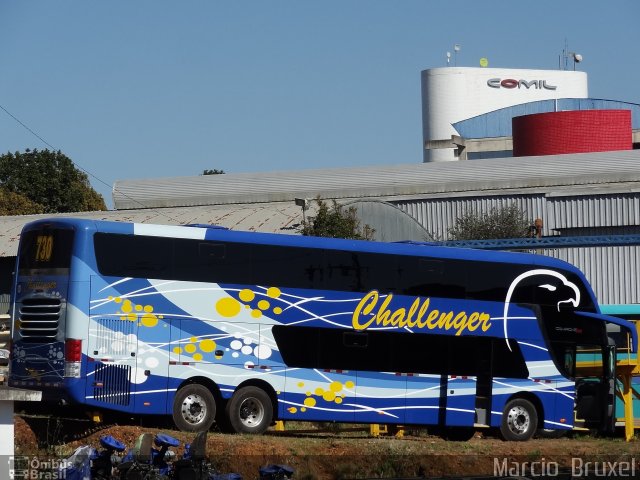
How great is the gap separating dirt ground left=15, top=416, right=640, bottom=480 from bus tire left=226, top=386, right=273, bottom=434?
1.86 feet

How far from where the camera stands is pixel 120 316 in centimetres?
2155

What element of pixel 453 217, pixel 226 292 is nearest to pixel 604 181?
pixel 453 217

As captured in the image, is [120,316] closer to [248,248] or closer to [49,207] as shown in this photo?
[248,248]

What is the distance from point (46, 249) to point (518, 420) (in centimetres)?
1083

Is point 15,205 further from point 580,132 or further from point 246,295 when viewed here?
point 246,295

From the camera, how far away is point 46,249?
21.5 meters

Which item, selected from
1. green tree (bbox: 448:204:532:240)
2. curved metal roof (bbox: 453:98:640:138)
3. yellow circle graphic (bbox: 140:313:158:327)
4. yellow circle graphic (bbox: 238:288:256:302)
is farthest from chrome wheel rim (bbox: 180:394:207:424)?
curved metal roof (bbox: 453:98:640:138)

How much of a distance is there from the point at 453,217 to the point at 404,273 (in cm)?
2820

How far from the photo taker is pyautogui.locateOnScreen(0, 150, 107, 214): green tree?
8531 cm

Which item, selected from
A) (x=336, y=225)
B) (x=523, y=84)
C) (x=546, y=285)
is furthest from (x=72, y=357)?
(x=523, y=84)

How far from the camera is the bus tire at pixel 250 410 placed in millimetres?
22922

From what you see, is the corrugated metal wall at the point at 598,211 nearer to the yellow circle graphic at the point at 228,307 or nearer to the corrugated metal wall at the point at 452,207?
the corrugated metal wall at the point at 452,207
